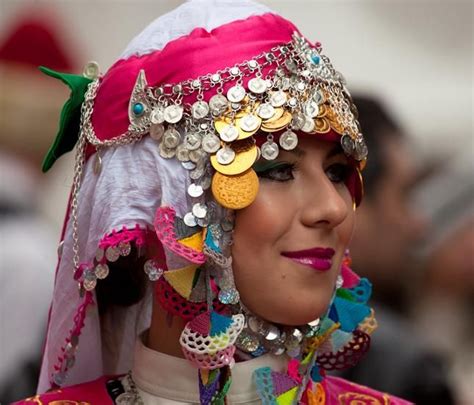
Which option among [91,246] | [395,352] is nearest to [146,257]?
[91,246]

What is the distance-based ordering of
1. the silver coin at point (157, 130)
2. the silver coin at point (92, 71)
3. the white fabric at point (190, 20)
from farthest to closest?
the silver coin at point (92, 71), the white fabric at point (190, 20), the silver coin at point (157, 130)

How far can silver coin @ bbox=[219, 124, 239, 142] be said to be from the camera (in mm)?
3137

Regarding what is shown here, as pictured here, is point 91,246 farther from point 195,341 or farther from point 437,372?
point 437,372

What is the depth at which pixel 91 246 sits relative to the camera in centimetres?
326

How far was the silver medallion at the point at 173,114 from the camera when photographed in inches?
126

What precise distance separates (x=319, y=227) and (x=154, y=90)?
492 millimetres

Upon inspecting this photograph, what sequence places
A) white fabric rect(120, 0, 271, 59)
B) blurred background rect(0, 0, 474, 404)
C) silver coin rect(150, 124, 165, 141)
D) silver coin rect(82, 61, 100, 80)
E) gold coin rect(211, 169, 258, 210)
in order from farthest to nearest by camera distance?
blurred background rect(0, 0, 474, 404), silver coin rect(82, 61, 100, 80), white fabric rect(120, 0, 271, 59), silver coin rect(150, 124, 165, 141), gold coin rect(211, 169, 258, 210)

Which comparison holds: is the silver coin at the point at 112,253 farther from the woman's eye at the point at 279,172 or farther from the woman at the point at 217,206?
the woman's eye at the point at 279,172

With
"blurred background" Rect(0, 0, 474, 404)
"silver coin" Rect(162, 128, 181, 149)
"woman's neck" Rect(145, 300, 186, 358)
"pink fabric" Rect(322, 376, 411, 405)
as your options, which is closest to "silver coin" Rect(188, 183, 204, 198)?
"silver coin" Rect(162, 128, 181, 149)

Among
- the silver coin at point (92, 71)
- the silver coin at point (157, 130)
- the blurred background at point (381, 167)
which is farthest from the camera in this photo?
the blurred background at point (381, 167)

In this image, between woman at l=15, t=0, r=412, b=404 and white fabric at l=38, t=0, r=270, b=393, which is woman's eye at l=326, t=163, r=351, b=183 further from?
white fabric at l=38, t=0, r=270, b=393

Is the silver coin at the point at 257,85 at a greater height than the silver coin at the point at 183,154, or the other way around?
the silver coin at the point at 257,85

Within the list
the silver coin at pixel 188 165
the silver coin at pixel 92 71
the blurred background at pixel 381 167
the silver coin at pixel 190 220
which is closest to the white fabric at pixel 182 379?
the silver coin at pixel 190 220

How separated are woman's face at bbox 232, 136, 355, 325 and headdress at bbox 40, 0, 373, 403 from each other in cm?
4
